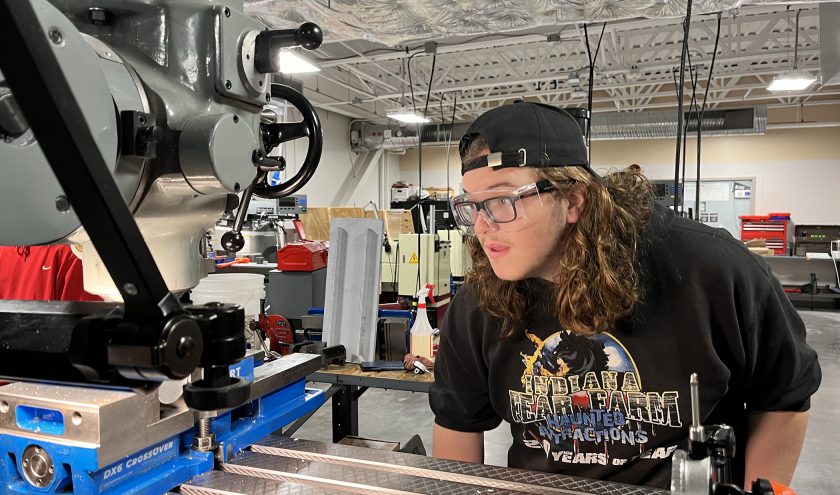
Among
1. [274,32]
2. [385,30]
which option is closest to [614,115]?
[385,30]

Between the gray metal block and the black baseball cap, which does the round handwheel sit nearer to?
the black baseball cap

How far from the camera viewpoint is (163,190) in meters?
0.63

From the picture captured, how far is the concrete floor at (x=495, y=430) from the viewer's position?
2992mm

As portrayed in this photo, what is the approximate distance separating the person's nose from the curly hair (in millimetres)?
124

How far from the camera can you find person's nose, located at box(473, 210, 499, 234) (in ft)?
3.69

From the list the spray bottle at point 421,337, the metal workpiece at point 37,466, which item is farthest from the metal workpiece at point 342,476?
the spray bottle at point 421,337

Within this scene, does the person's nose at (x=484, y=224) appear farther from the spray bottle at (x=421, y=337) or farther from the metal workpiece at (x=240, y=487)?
the spray bottle at (x=421, y=337)

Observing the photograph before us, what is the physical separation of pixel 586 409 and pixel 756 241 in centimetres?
740

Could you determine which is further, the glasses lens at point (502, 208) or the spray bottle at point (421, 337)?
the spray bottle at point (421, 337)

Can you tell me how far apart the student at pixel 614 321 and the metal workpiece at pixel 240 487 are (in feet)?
1.52

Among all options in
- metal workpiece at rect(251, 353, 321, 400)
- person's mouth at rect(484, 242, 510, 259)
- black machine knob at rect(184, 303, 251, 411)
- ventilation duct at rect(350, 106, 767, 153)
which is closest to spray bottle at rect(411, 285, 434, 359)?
metal workpiece at rect(251, 353, 321, 400)

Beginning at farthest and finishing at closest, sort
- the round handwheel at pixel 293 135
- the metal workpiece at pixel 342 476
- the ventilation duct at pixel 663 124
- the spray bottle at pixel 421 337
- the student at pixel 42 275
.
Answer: the ventilation duct at pixel 663 124 → the spray bottle at pixel 421 337 → the student at pixel 42 275 → the metal workpiece at pixel 342 476 → the round handwheel at pixel 293 135

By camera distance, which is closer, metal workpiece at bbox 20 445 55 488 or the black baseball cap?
metal workpiece at bbox 20 445 55 488

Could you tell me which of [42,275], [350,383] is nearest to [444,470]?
[350,383]
